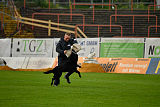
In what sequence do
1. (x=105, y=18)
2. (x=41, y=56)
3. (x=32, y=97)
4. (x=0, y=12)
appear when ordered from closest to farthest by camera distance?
1. (x=32, y=97)
2. (x=41, y=56)
3. (x=0, y=12)
4. (x=105, y=18)

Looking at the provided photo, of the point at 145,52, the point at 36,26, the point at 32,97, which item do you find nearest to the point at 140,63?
the point at 145,52

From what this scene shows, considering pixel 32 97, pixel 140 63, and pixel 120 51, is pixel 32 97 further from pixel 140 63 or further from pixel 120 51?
pixel 120 51

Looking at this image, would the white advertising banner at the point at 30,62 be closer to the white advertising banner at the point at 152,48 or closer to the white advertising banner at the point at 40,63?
the white advertising banner at the point at 40,63

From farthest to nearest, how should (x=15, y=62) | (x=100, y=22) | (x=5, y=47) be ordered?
1. (x=100, y=22)
2. (x=5, y=47)
3. (x=15, y=62)

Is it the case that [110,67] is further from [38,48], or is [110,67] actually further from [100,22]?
[100,22]

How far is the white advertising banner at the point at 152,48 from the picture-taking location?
1000 inches

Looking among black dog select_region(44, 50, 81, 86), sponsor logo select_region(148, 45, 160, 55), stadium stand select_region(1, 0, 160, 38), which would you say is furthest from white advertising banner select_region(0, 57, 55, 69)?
black dog select_region(44, 50, 81, 86)

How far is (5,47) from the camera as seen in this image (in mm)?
27547

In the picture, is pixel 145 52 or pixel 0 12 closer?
pixel 145 52

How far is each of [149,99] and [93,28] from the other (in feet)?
74.8

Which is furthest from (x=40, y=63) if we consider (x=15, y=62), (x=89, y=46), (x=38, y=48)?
(x=89, y=46)

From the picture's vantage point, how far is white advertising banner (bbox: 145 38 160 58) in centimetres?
2541

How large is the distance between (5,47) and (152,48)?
10.1m

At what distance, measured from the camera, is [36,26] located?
108 feet
